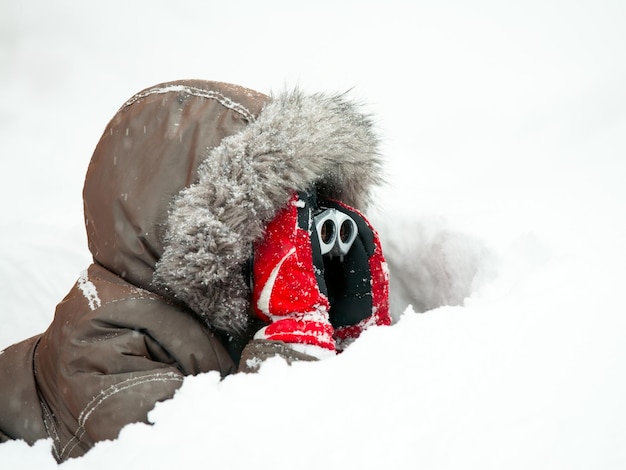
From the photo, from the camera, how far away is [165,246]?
88 centimetres

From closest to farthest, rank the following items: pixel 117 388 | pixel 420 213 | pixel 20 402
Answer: pixel 117 388 < pixel 20 402 < pixel 420 213

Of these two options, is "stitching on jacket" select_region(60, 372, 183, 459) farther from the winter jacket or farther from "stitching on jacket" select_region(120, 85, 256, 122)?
"stitching on jacket" select_region(120, 85, 256, 122)

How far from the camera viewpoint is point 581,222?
3.19 feet

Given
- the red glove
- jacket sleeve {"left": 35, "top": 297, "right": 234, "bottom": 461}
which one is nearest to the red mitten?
the red glove

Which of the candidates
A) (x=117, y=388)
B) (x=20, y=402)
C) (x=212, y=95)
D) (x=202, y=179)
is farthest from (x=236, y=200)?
(x=20, y=402)

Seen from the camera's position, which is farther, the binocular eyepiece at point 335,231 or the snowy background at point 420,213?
the binocular eyepiece at point 335,231

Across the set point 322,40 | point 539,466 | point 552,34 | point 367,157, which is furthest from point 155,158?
point 322,40

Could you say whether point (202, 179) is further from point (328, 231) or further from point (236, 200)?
point (328, 231)

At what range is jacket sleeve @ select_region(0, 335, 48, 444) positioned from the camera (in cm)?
90

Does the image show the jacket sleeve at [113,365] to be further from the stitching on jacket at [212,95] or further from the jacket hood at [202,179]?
the stitching on jacket at [212,95]

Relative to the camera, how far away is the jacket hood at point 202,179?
849mm

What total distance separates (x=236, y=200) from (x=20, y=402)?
47 centimetres

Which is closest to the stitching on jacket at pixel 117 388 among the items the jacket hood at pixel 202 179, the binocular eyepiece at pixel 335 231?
the jacket hood at pixel 202 179

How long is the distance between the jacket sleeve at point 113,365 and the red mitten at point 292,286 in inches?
4.6
